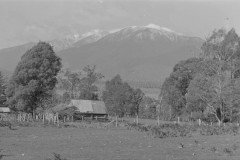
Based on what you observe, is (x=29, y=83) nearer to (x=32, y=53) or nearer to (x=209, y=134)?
(x=32, y=53)

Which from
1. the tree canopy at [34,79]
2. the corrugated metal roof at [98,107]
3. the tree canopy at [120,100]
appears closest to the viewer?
the tree canopy at [34,79]

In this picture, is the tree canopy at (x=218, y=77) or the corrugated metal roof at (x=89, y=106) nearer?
the tree canopy at (x=218, y=77)

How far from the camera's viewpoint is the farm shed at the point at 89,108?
87.7 meters

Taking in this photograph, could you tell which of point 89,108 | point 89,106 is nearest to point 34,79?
point 89,108

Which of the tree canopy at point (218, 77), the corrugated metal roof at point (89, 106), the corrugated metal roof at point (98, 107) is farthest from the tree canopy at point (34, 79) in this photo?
the tree canopy at point (218, 77)

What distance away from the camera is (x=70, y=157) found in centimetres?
1833

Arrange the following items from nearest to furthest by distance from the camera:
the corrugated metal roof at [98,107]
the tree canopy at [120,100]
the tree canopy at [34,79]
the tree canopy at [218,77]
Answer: the tree canopy at [218,77] < the tree canopy at [34,79] < the corrugated metal roof at [98,107] < the tree canopy at [120,100]

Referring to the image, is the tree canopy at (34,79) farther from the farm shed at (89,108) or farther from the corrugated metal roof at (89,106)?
the corrugated metal roof at (89,106)

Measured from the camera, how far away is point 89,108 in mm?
89000

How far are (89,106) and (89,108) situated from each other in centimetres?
53

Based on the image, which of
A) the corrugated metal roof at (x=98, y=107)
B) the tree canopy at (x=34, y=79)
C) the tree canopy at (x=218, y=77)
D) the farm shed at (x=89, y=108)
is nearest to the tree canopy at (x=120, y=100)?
the corrugated metal roof at (x=98, y=107)

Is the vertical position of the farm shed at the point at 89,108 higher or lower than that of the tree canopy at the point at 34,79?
lower

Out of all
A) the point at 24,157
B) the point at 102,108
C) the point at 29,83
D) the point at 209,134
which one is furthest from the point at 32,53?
the point at 24,157

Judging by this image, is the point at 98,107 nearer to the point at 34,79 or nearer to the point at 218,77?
the point at 34,79
